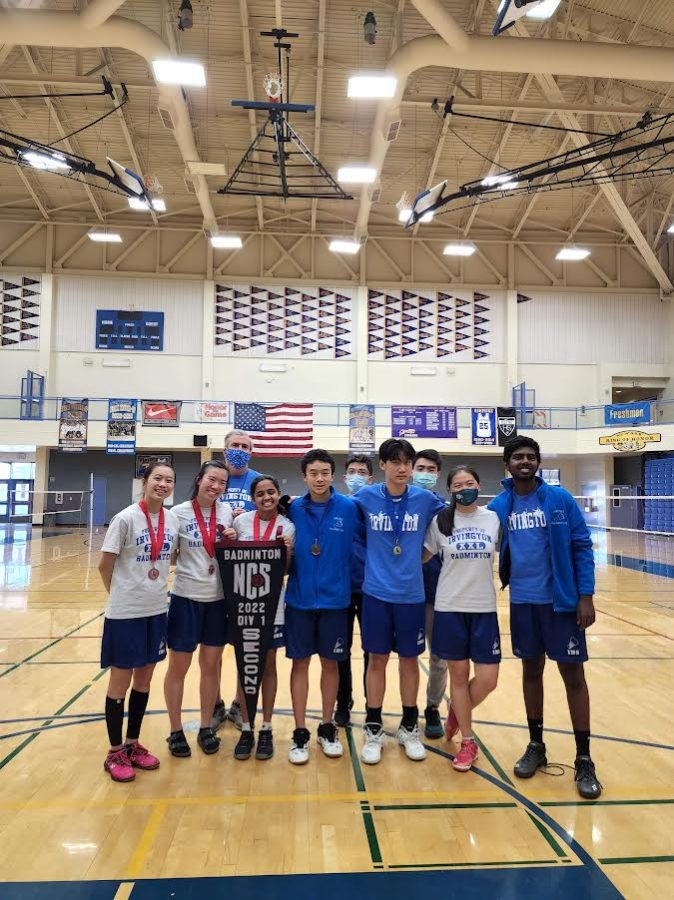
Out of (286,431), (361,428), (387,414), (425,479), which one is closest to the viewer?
(425,479)

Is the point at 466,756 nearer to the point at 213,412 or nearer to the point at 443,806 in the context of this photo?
the point at 443,806

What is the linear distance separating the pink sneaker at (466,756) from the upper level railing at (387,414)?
17.3 m

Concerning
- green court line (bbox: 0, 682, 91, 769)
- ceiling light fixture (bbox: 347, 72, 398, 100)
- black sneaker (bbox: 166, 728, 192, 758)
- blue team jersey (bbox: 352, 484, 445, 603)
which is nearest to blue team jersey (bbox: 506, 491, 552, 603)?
blue team jersey (bbox: 352, 484, 445, 603)

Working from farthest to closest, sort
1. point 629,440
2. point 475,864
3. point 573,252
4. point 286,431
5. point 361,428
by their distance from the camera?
point 629,440 < point 361,428 < point 573,252 < point 286,431 < point 475,864

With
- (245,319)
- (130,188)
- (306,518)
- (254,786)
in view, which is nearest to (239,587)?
(306,518)

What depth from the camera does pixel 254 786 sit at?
10.3ft

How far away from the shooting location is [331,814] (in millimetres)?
2848

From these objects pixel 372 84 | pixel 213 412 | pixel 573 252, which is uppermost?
pixel 372 84

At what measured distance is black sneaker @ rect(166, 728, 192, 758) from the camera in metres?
3.49

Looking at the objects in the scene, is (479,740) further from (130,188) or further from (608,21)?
(608,21)

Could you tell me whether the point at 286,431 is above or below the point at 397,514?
above

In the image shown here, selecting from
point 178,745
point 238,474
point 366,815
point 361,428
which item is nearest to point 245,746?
point 178,745

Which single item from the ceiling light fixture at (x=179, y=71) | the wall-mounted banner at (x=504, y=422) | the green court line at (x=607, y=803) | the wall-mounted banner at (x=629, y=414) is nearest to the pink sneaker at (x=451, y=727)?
the green court line at (x=607, y=803)

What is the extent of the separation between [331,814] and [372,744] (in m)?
0.68
